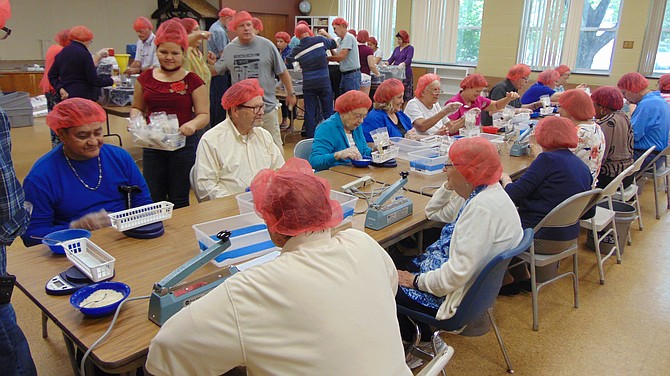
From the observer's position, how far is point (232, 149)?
8.36 feet

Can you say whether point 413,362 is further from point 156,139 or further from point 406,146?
point 156,139

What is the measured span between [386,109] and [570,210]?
5.56 ft

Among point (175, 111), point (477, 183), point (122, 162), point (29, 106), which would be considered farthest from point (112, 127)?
point (477, 183)

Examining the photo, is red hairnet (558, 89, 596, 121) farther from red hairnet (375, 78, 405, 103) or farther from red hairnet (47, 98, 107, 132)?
red hairnet (47, 98, 107, 132)

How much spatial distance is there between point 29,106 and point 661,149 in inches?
328

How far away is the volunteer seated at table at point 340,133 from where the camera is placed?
3.00m

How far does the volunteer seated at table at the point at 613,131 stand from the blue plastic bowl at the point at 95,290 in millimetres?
3492

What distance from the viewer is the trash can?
345cm

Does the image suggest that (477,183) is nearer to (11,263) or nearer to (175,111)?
(11,263)

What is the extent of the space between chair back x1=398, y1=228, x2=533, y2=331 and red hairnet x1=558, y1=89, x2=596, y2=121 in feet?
5.84

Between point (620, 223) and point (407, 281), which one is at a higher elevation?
point (407, 281)

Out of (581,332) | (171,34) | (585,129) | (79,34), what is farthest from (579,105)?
(79,34)

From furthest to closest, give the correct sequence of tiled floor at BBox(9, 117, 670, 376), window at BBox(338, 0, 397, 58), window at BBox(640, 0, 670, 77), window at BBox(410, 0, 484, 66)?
window at BBox(338, 0, 397, 58), window at BBox(410, 0, 484, 66), window at BBox(640, 0, 670, 77), tiled floor at BBox(9, 117, 670, 376)

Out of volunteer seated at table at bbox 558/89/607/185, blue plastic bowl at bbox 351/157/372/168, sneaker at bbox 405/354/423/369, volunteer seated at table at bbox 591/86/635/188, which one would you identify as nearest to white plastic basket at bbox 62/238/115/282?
sneaker at bbox 405/354/423/369
